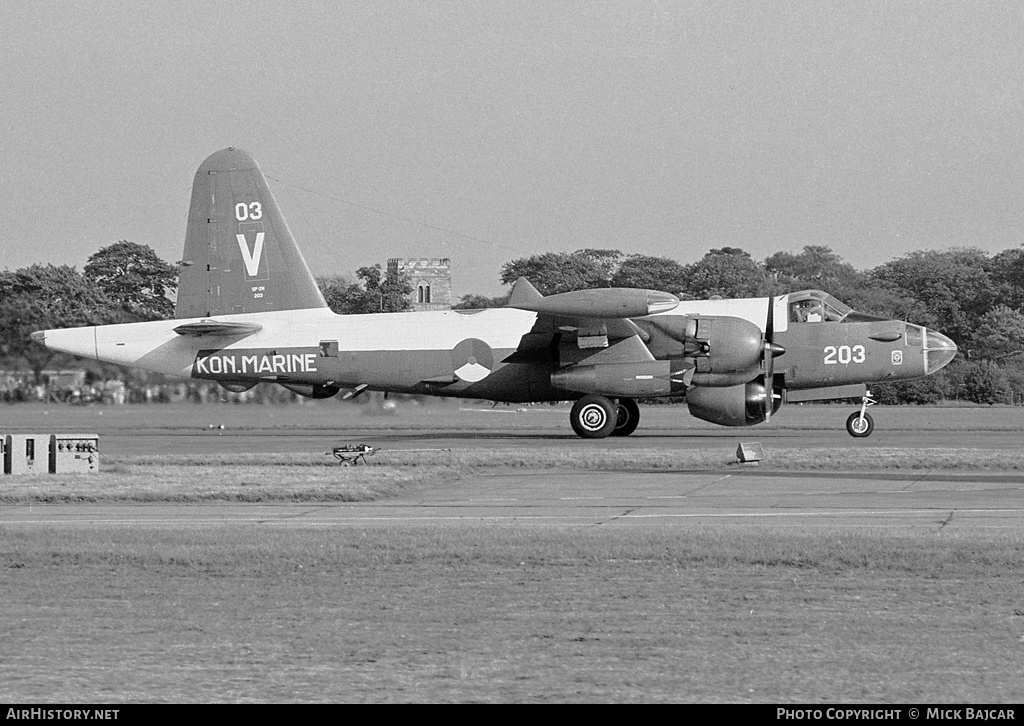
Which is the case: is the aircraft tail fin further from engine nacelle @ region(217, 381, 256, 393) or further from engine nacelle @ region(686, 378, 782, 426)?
engine nacelle @ region(686, 378, 782, 426)

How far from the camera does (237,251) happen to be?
34062 mm

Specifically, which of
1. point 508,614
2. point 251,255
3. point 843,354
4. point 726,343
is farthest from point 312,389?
point 508,614

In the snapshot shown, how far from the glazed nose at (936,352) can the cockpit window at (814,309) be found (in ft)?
7.21

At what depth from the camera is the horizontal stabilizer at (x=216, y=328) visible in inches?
1276

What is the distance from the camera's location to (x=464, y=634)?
8.98 m

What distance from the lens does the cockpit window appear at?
31.4 m

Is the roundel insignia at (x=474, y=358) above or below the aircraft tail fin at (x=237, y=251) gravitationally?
below

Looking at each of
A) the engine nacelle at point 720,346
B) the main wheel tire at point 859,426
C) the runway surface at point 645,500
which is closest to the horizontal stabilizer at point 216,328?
the runway surface at point 645,500

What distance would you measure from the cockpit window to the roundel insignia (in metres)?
7.88

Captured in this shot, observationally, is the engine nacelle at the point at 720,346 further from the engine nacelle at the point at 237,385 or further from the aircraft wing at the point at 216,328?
the engine nacelle at the point at 237,385

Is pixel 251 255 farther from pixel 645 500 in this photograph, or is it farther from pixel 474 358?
pixel 645 500

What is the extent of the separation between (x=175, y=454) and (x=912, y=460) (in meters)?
15.7

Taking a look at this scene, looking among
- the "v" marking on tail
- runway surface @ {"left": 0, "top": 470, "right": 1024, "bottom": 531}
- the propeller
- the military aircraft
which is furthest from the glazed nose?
the "v" marking on tail

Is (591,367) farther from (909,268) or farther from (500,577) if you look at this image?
(909,268)
